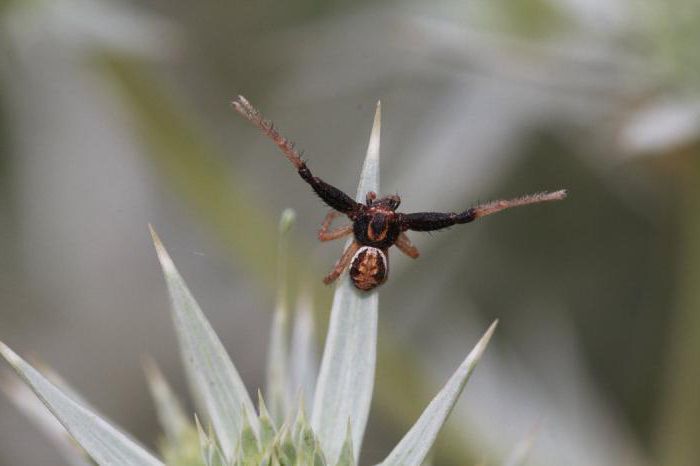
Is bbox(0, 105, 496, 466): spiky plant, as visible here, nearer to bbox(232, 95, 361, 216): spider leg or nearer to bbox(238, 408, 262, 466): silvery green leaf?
bbox(238, 408, 262, 466): silvery green leaf

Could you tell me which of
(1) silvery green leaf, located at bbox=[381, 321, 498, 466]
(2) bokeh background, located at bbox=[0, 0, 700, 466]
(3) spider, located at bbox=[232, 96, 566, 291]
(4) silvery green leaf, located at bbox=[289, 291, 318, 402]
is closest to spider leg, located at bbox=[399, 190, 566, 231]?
(3) spider, located at bbox=[232, 96, 566, 291]

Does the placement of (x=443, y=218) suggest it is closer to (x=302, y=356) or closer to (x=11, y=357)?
(x=302, y=356)

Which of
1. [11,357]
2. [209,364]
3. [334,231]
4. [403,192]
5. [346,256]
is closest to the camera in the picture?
[11,357]

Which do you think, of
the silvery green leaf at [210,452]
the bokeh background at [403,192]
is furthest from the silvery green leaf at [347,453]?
the bokeh background at [403,192]

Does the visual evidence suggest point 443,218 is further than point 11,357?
Yes

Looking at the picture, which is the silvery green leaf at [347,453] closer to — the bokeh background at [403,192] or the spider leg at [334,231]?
the spider leg at [334,231]

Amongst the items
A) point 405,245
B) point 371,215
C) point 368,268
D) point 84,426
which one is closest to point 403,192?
point 405,245

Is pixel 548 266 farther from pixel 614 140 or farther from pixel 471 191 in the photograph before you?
pixel 614 140
